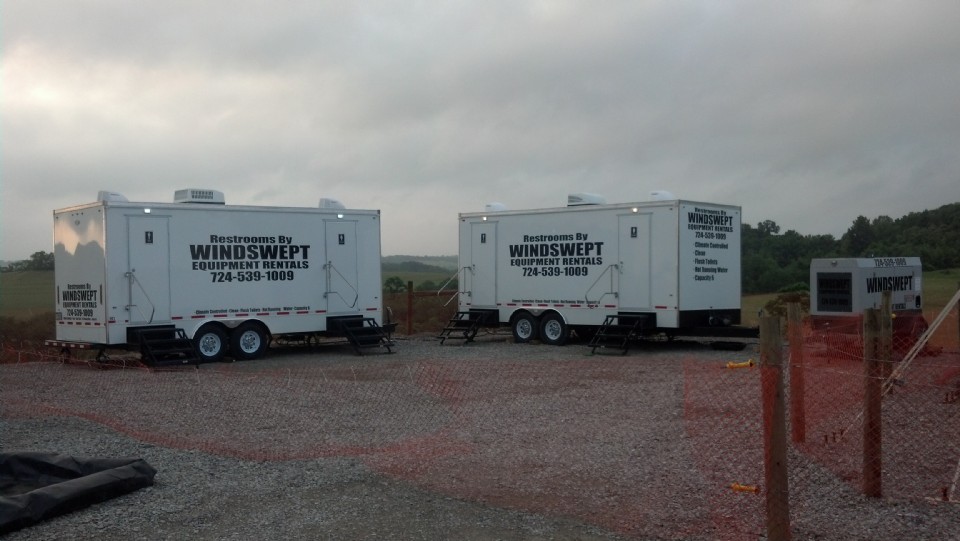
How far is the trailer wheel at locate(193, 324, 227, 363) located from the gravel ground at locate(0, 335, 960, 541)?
4.03 meters

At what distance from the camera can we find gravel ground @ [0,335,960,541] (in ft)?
19.1

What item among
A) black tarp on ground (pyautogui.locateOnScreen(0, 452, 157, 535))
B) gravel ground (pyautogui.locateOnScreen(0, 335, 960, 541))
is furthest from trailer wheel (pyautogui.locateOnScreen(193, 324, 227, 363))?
black tarp on ground (pyautogui.locateOnScreen(0, 452, 157, 535))

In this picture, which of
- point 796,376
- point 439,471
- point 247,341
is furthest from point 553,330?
point 439,471

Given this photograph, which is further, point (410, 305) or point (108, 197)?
point (410, 305)

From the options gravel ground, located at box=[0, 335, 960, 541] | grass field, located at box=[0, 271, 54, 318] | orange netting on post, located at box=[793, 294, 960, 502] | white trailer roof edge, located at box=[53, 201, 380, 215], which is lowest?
gravel ground, located at box=[0, 335, 960, 541]

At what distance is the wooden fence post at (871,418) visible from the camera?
628cm

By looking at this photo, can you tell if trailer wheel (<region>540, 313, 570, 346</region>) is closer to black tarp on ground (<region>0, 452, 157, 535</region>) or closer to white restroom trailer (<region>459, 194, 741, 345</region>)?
white restroom trailer (<region>459, 194, 741, 345</region>)

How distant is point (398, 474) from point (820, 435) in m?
3.94

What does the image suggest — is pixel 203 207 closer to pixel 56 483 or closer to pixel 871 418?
pixel 56 483

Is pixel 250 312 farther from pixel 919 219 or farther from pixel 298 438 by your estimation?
pixel 919 219

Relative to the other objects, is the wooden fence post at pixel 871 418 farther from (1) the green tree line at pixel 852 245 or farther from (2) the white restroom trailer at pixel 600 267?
(1) the green tree line at pixel 852 245

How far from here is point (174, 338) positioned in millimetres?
16156

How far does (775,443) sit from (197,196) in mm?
14019

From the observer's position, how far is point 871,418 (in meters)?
6.39
